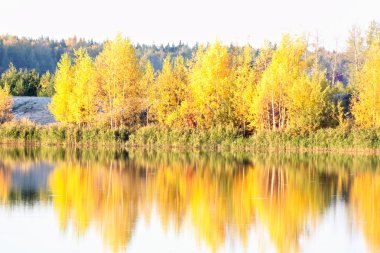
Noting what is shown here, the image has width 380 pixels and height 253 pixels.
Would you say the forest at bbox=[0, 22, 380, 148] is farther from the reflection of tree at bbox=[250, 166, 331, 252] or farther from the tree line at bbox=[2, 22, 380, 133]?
the reflection of tree at bbox=[250, 166, 331, 252]

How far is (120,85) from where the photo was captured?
54.4m

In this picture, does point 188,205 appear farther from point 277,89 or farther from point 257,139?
point 277,89

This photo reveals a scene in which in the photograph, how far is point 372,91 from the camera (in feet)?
159

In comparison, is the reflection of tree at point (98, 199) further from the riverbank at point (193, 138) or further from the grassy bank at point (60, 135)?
the grassy bank at point (60, 135)

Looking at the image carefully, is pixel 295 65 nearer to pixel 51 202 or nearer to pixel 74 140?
pixel 74 140

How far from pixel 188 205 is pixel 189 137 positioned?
26201 mm

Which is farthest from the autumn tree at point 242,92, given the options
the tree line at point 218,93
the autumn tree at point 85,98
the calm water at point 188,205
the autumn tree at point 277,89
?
Answer: the calm water at point 188,205

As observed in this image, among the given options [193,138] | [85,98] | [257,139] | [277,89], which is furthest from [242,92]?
[85,98]

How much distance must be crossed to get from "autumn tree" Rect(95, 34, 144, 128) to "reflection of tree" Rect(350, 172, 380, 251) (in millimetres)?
24309

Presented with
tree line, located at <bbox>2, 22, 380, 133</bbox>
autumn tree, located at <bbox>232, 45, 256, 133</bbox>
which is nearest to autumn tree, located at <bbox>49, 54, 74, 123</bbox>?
tree line, located at <bbox>2, 22, 380, 133</bbox>

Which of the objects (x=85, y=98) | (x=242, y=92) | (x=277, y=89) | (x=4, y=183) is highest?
(x=277, y=89)

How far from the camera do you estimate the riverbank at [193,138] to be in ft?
152

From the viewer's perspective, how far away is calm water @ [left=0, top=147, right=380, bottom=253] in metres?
17.7

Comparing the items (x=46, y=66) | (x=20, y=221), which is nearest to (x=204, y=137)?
(x=20, y=221)
